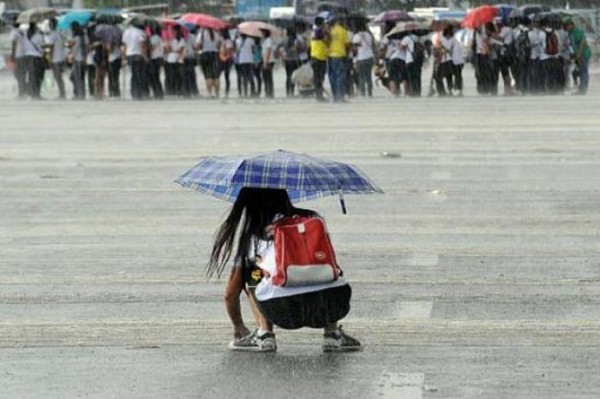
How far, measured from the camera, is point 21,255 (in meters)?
13.5

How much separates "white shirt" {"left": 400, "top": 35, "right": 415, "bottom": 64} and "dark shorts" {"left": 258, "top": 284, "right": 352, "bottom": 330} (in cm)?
2727

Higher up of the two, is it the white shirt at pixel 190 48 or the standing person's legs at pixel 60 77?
the white shirt at pixel 190 48

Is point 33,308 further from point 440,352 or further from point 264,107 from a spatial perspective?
point 264,107

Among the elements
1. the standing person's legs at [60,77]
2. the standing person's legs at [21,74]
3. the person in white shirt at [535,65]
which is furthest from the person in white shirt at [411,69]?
the standing person's legs at [21,74]

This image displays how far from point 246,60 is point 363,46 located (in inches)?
112

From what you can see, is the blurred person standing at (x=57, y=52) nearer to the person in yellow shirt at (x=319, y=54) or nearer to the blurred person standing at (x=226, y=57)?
the blurred person standing at (x=226, y=57)

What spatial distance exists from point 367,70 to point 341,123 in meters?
9.33

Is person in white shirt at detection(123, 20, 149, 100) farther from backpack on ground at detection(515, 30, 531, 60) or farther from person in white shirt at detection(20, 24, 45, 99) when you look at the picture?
backpack on ground at detection(515, 30, 531, 60)

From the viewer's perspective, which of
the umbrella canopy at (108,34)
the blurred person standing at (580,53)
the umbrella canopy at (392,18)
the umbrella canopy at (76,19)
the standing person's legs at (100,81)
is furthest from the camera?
the umbrella canopy at (76,19)

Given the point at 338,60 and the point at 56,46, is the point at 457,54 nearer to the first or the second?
the point at 338,60

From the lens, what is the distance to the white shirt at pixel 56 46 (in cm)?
3866

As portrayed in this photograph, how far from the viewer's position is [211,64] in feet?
126

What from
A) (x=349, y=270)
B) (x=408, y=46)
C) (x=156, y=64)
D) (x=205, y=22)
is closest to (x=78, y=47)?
(x=156, y=64)

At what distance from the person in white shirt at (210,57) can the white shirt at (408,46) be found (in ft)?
13.5
